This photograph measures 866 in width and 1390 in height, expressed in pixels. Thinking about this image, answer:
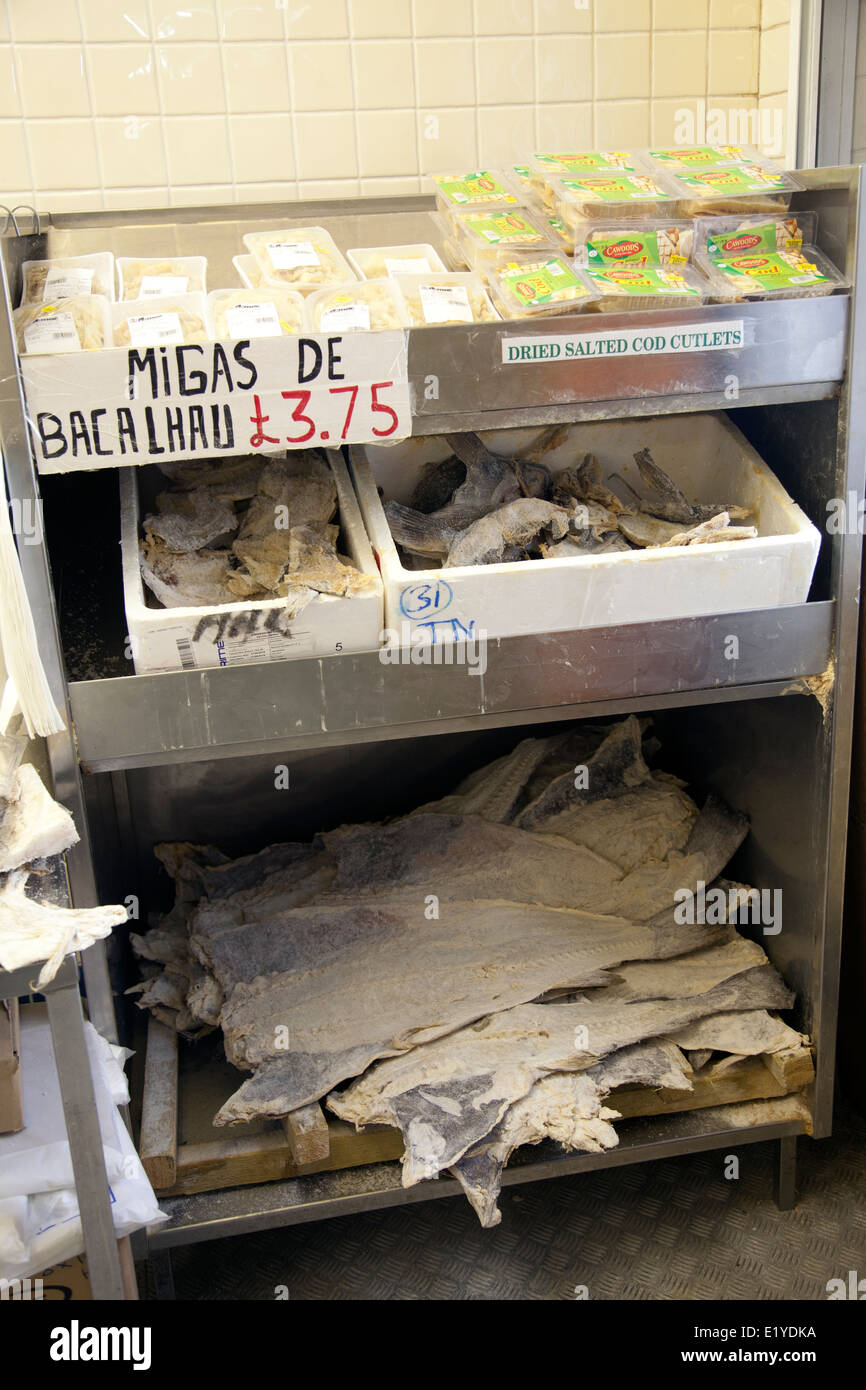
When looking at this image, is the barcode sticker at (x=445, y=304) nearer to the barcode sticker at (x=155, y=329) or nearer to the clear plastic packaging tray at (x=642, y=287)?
the clear plastic packaging tray at (x=642, y=287)

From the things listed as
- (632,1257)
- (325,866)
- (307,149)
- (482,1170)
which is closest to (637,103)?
(307,149)

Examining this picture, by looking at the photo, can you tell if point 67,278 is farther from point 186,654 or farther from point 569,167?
point 569,167

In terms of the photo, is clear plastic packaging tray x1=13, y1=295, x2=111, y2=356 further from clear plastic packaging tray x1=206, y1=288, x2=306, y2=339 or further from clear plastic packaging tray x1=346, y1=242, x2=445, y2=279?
clear plastic packaging tray x1=346, y1=242, x2=445, y2=279

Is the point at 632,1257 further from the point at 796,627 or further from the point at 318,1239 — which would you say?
the point at 796,627

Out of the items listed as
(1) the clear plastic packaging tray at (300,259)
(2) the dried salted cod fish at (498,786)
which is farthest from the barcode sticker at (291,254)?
(2) the dried salted cod fish at (498,786)

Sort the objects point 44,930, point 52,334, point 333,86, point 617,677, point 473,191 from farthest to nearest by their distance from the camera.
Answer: point 333,86, point 473,191, point 617,677, point 52,334, point 44,930

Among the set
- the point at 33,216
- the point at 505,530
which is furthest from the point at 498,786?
the point at 33,216

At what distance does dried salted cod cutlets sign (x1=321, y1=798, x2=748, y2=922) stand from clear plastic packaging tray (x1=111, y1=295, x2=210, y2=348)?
101 cm

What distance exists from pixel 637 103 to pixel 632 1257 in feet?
7.03

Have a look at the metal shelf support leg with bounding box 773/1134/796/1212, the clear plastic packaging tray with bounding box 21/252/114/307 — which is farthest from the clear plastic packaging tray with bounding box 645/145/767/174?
the metal shelf support leg with bounding box 773/1134/796/1212

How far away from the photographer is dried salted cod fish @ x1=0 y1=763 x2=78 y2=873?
1326 mm

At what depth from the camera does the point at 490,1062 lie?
1815 millimetres

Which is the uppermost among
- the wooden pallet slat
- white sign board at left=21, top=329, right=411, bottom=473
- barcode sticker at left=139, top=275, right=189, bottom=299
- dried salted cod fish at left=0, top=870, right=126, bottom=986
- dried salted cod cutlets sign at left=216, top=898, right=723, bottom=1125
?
barcode sticker at left=139, top=275, right=189, bottom=299

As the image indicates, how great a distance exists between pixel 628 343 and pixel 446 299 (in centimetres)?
Result: 27
